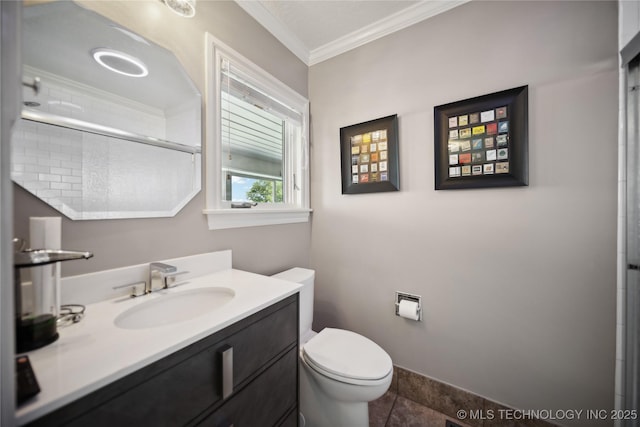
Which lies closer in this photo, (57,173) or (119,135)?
(57,173)

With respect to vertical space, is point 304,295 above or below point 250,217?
below

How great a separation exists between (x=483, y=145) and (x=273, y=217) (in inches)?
53.4

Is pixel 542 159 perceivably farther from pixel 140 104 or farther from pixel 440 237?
pixel 140 104

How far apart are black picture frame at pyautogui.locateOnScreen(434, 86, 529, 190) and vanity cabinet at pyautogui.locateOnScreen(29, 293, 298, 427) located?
3.86 ft

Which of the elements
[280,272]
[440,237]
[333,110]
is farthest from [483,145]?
[280,272]

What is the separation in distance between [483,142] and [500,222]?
0.46m

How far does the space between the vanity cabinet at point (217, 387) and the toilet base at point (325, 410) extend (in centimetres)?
21

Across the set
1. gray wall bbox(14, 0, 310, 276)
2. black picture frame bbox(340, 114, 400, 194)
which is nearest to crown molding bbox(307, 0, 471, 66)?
gray wall bbox(14, 0, 310, 276)

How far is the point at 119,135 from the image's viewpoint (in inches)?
37.1

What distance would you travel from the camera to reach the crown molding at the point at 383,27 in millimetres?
1438

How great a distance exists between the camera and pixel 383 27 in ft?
5.26

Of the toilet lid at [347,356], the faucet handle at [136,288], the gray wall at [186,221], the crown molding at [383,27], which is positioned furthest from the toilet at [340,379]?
the crown molding at [383,27]

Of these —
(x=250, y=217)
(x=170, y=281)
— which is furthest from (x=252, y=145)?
(x=170, y=281)

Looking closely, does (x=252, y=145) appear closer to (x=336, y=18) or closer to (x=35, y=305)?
(x=336, y=18)
